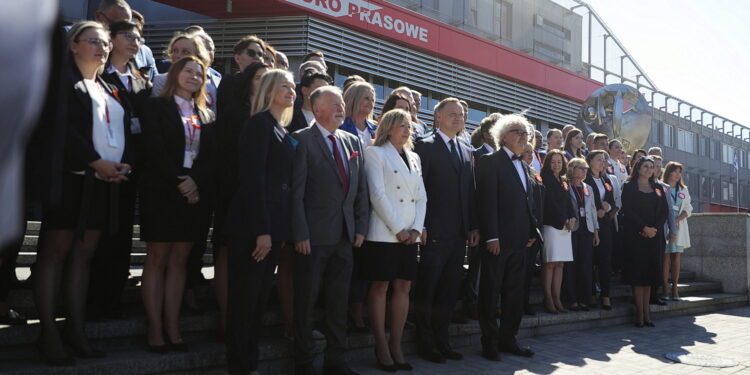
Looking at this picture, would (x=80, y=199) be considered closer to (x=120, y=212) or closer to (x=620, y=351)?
(x=120, y=212)

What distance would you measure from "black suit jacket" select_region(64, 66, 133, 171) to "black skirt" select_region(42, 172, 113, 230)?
0.30 ft

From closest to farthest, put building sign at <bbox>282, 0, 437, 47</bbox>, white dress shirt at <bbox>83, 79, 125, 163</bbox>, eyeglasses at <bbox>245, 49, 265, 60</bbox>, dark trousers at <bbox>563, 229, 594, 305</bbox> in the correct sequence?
white dress shirt at <bbox>83, 79, 125, 163</bbox> → eyeglasses at <bbox>245, 49, 265, 60</bbox> → dark trousers at <bbox>563, 229, 594, 305</bbox> → building sign at <bbox>282, 0, 437, 47</bbox>

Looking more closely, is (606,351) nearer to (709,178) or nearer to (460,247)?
(460,247)

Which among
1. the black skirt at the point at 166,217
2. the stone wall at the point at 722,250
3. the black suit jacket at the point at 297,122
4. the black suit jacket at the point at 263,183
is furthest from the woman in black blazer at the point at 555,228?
the stone wall at the point at 722,250

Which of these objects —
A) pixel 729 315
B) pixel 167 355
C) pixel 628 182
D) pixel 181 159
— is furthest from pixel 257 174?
pixel 729 315

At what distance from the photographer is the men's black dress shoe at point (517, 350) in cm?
570

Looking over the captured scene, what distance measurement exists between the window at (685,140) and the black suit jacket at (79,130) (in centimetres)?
3212

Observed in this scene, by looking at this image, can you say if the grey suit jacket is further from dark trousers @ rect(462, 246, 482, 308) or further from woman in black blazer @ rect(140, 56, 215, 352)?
dark trousers @ rect(462, 246, 482, 308)

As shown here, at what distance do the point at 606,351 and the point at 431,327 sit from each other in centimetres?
208

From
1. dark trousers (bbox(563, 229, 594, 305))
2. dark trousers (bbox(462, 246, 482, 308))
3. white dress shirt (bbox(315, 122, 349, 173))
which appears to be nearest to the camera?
white dress shirt (bbox(315, 122, 349, 173))

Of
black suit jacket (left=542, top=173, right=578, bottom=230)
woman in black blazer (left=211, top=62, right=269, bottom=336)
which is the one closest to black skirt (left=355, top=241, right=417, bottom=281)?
woman in black blazer (left=211, top=62, right=269, bottom=336)

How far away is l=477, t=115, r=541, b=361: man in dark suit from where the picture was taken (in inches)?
222

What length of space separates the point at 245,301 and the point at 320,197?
3.01 ft

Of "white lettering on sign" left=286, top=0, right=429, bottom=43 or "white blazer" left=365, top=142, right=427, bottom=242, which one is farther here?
"white lettering on sign" left=286, top=0, right=429, bottom=43
